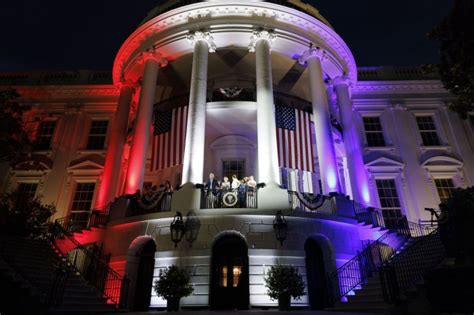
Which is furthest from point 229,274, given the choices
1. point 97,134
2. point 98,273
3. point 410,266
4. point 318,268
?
point 97,134

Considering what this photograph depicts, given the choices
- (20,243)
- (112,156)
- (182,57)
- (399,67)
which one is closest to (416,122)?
(399,67)

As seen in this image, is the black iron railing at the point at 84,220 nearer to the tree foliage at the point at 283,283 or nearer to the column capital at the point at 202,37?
the tree foliage at the point at 283,283

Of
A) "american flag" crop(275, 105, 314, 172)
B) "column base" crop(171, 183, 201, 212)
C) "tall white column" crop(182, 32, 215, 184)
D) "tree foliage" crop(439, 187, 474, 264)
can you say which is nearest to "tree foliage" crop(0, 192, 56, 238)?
"column base" crop(171, 183, 201, 212)

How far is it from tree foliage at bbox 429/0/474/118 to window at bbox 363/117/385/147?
1014 cm

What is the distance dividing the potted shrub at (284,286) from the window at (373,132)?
527 inches

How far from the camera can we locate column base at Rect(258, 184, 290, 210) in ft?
38.9

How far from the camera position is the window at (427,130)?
20.8 metres

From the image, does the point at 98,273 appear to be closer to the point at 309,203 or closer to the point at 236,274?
the point at 236,274

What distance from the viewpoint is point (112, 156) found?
17.2 meters

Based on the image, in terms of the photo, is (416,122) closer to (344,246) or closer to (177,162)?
(344,246)

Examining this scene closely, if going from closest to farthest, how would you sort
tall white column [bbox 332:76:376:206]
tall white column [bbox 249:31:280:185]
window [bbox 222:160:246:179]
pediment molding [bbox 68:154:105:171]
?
1. tall white column [bbox 249:31:280:185]
2. tall white column [bbox 332:76:376:206]
3. window [bbox 222:160:246:179]
4. pediment molding [bbox 68:154:105:171]

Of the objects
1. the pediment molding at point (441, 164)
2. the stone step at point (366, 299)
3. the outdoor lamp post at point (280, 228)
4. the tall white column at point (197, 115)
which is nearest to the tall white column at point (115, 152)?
the tall white column at point (197, 115)

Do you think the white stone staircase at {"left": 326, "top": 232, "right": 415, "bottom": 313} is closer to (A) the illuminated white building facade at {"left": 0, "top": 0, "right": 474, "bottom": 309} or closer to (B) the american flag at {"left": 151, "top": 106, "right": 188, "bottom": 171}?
(A) the illuminated white building facade at {"left": 0, "top": 0, "right": 474, "bottom": 309}

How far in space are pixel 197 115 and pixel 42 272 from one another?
7892 mm
